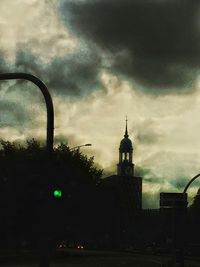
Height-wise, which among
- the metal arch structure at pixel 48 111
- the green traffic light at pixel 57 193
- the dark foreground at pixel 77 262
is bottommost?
the dark foreground at pixel 77 262

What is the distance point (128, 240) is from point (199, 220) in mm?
46767

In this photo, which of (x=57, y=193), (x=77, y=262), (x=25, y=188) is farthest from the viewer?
(x=77, y=262)

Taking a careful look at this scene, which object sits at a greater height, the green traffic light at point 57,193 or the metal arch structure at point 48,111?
the metal arch structure at point 48,111

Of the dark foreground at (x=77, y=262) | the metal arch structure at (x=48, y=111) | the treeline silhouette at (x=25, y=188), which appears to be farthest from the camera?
the treeline silhouette at (x=25, y=188)

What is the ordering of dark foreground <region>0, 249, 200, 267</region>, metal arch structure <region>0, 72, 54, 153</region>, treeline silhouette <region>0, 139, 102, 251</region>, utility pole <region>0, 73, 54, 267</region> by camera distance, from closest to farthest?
utility pole <region>0, 73, 54, 267</region>, metal arch structure <region>0, 72, 54, 153</region>, dark foreground <region>0, 249, 200, 267</region>, treeline silhouette <region>0, 139, 102, 251</region>

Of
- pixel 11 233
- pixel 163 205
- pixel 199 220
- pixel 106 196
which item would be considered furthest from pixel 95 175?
Answer: pixel 199 220

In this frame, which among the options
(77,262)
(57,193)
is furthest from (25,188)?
(57,193)

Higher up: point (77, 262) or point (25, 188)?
point (25, 188)

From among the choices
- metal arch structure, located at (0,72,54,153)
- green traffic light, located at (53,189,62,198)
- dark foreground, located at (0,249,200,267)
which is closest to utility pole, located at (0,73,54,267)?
metal arch structure, located at (0,72,54,153)

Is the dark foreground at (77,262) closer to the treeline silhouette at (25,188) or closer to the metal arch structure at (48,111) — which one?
the treeline silhouette at (25,188)

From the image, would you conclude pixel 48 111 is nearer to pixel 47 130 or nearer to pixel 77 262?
pixel 47 130

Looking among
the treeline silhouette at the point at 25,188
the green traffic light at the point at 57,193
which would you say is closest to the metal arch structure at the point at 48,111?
the green traffic light at the point at 57,193

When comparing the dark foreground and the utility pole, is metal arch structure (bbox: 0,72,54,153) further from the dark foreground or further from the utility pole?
the dark foreground

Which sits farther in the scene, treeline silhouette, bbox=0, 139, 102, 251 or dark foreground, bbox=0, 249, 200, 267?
treeline silhouette, bbox=0, 139, 102, 251
